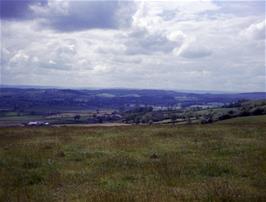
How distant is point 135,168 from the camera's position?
1788 cm

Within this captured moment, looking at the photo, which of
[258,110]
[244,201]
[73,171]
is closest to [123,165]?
[73,171]

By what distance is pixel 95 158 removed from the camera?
68.8ft

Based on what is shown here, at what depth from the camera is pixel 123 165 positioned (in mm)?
18719

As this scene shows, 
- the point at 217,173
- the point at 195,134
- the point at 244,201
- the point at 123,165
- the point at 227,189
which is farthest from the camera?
the point at 195,134

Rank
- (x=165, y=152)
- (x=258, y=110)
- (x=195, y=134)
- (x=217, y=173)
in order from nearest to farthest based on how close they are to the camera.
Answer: (x=217, y=173), (x=165, y=152), (x=195, y=134), (x=258, y=110)

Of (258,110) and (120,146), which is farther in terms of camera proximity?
(258,110)

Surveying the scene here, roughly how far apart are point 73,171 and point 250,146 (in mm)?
10755

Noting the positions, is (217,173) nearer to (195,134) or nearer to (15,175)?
(15,175)

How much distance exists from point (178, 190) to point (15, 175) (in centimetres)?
663

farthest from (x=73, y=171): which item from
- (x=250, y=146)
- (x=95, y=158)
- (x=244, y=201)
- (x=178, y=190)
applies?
(x=250, y=146)

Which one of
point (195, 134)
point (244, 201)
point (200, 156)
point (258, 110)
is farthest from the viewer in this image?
point (258, 110)

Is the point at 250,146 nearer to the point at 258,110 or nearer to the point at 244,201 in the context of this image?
the point at 244,201

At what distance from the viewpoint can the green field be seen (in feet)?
42.7

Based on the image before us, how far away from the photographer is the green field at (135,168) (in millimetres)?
13008
